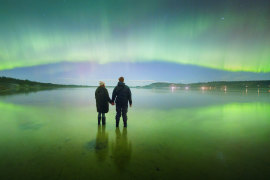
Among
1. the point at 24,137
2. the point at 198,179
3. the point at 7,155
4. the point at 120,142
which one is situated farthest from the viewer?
the point at 24,137

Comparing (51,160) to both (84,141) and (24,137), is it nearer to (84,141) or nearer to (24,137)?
(84,141)

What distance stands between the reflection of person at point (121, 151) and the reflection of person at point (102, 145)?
0.93 ft

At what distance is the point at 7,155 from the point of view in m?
3.77

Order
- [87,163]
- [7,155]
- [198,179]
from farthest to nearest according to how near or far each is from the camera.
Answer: [7,155], [87,163], [198,179]

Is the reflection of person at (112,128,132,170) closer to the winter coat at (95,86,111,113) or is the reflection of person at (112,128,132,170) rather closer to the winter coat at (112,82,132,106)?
the winter coat at (112,82,132,106)

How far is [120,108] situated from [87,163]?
3262mm

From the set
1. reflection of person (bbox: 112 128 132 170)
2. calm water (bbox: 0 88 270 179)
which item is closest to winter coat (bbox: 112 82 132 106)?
calm water (bbox: 0 88 270 179)

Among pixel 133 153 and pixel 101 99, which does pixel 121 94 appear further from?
pixel 133 153

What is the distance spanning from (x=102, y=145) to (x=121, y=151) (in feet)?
2.81

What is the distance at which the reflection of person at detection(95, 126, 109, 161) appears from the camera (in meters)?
3.81

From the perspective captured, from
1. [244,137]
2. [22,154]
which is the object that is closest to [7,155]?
[22,154]

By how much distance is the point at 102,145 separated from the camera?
4.52 m

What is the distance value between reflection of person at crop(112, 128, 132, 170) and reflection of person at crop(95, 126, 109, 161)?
28 cm

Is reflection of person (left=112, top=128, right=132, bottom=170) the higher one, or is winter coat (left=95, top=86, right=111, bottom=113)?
winter coat (left=95, top=86, right=111, bottom=113)
